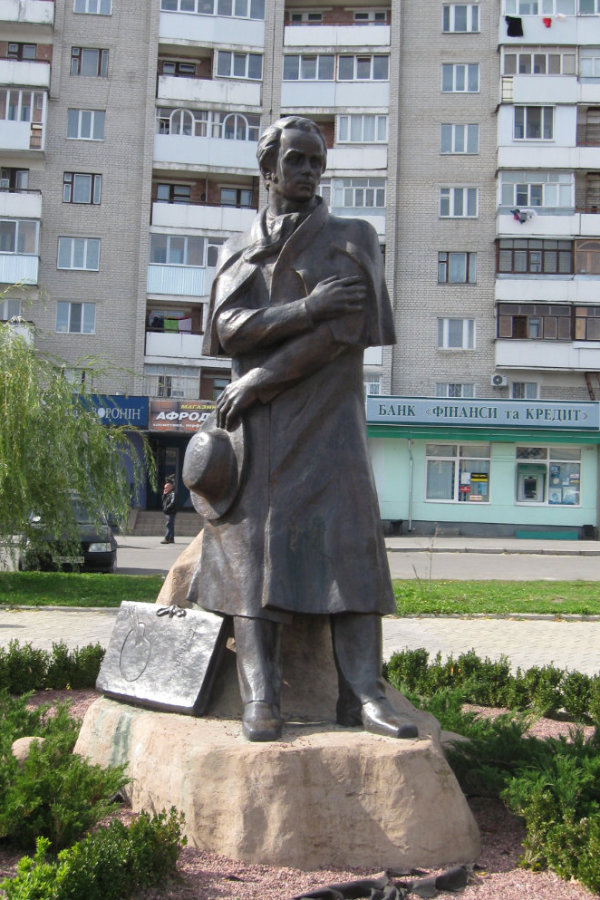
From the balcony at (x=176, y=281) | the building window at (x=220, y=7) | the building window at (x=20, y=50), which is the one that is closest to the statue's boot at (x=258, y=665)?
the balcony at (x=176, y=281)

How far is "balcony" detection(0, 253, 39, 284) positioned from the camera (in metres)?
33.7

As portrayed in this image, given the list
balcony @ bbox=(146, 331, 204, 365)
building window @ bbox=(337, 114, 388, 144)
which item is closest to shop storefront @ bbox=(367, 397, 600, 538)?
balcony @ bbox=(146, 331, 204, 365)

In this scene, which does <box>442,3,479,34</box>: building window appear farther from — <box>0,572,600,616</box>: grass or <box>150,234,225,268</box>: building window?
<box>0,572,600,616</box>: grass

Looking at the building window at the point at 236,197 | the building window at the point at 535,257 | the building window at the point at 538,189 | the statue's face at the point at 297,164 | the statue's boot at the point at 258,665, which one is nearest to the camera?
the statue's boot at the point at 258,665

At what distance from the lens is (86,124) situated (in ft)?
116

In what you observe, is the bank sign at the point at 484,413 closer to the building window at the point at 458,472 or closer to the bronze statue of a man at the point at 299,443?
the building window at the point at 458,472

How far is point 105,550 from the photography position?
1852 cm

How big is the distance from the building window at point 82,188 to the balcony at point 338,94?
24.2 feet

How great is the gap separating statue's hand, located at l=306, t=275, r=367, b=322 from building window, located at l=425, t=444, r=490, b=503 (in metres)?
30.1

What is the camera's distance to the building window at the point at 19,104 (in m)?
34.2

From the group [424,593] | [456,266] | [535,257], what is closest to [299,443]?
[424,593]

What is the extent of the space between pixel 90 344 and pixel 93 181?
585 cm

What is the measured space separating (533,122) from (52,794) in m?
35.2

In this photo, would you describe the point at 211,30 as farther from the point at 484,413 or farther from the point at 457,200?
the point at 484,413
